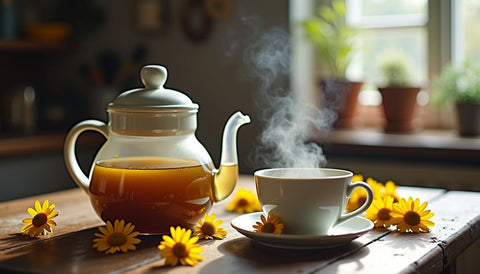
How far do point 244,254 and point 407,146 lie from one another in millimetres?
1495

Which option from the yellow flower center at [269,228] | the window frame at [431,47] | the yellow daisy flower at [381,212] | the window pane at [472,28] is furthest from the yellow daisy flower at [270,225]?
the window pane at [472,28]

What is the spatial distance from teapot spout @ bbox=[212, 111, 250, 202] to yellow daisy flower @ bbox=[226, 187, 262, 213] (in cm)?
19

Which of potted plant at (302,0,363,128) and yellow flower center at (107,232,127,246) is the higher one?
potted plant at (302,0,363,128)

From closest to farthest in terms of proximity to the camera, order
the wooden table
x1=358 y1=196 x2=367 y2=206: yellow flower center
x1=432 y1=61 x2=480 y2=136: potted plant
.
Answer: the wooden table → x1=358 y1=196 x2=367 y2=206: yellow flower center → x1=432 y1=61 x2=480 y2=136: potted plant

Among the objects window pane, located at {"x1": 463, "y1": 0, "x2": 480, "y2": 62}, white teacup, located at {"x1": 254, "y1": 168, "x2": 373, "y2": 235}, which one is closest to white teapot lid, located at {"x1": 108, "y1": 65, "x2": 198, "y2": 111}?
white teacup, located at {"x1": 254, "y1": 168, "x2": 373, "y2": 235}

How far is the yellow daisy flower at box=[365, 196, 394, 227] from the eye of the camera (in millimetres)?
1104

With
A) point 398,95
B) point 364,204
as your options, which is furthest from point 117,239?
point 398,95

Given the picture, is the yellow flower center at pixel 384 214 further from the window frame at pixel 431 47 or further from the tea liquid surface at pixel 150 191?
the window frame at pixel 431 47

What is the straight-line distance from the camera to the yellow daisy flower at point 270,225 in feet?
3.18

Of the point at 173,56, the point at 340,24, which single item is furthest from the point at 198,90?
the point at 340,24

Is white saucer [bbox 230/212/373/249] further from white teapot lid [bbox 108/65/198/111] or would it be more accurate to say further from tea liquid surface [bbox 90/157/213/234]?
white teapot lid [bbox 108/65/198/111]

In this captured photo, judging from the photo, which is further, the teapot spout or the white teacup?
the teapot spout

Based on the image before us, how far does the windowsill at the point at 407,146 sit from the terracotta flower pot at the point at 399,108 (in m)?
0.04

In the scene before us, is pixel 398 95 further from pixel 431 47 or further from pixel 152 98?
pixel 152 98
